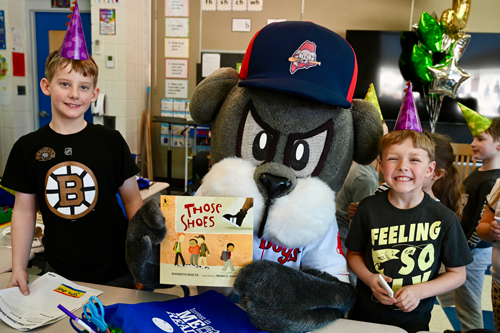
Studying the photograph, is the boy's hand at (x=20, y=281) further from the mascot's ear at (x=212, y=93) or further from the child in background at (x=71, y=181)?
the mascot's ear at (x=212, y=93)

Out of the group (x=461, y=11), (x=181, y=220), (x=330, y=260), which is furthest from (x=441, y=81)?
(x=181, y=220)

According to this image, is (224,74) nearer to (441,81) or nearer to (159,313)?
(159,313)

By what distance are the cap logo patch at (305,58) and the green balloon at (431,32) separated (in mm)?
3201

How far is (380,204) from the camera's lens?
44.1 inches

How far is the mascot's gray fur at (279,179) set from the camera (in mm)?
817

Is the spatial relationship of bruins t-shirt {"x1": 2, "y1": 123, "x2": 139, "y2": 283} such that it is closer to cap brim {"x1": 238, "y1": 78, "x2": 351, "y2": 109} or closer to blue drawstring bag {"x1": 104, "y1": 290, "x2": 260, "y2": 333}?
blue drawstring bag {"x1": 104, "y1": 290, "x2": 260, "y2": 333}

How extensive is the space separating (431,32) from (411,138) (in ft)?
10.0

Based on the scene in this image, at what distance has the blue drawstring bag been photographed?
794 millimetres

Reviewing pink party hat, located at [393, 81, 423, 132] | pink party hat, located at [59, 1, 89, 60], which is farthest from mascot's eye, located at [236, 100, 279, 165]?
pink party hat, located at [59, 1, 89, 60]

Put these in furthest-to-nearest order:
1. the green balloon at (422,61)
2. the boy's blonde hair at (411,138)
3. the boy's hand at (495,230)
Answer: the green balloon at (422,61) < the boy's hand at (495,230) < the boy's blonde hair at (411,138)

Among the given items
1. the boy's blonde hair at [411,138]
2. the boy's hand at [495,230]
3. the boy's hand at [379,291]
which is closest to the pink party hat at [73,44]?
the boy's blonde hair at [411,138]

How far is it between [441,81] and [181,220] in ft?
11.6

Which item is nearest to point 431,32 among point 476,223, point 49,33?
point 476,223

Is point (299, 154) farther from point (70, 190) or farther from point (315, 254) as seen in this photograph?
point (70, 190)
